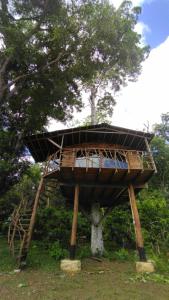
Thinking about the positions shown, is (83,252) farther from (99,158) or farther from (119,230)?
(99,158)

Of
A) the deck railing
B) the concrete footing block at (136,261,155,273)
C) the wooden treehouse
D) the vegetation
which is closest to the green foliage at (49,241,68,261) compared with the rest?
the vegetation

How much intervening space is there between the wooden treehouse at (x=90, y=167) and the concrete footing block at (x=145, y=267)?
0.97 ft

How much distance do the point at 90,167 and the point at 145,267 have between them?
4473mm

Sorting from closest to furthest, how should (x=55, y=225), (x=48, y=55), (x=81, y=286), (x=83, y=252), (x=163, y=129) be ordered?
(x=81, y=286) → (x=83, y=252) → (x=48, y=55) → (x=55, y=225) → (x=163, y=129)

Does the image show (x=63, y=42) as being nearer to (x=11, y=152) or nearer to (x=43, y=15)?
(x=43, y=15)

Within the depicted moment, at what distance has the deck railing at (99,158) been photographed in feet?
39.5

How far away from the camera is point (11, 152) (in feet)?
51.4

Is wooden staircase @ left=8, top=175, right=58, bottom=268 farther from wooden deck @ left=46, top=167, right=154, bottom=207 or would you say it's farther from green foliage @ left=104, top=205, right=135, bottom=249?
green foliage @ left=104, top=205, right=135, bottom=249

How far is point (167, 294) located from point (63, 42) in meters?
12.5

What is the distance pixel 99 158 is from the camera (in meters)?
12.0

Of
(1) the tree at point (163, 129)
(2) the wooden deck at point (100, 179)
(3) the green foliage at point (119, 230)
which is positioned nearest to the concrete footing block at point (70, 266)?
(2) the wooden deck at point (100, 179)

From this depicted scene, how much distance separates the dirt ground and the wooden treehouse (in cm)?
107

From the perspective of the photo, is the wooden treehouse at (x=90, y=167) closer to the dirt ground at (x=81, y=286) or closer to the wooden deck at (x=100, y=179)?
the wooden deck at (x=100, y=179)

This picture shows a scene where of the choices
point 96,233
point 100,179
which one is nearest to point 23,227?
point 96,233
